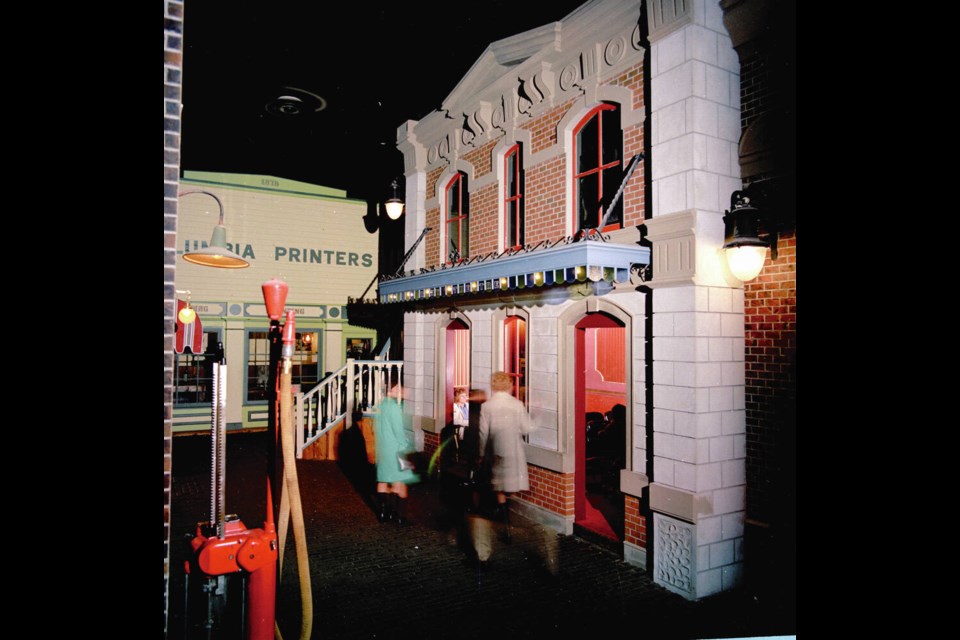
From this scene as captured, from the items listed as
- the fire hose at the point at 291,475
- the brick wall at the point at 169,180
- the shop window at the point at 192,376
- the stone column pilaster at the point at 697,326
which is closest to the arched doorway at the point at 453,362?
the stone column pilaster at the point at 697,326

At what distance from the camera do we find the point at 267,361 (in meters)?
13.5

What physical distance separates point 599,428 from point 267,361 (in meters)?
8.96

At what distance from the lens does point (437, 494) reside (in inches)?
328

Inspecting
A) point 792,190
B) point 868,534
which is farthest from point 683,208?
point 868,534

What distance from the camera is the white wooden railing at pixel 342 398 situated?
1023 cm

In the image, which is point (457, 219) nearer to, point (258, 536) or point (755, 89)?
point (755, 89)

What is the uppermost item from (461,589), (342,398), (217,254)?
(217,254)

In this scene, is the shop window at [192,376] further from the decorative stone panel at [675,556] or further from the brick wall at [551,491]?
the decorative stone panel at [675,556]

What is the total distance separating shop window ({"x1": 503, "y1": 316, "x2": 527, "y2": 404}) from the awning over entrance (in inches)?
40.5

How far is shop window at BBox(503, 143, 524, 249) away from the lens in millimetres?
8056

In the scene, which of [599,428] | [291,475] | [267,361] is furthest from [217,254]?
[267,361]

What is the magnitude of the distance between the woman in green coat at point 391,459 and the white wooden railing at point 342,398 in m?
3.34

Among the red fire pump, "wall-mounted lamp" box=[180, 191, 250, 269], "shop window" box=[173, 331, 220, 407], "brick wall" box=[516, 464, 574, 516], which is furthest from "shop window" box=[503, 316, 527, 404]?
"shop window" box=[173, 331, 220, 407]
